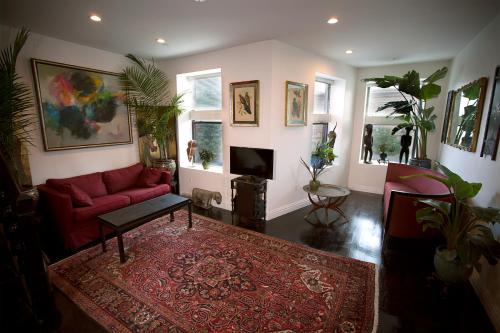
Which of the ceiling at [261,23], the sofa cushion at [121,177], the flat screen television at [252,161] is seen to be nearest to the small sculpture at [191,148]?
the sofa cushion at [121,177]

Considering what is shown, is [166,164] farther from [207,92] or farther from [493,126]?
[493,126]

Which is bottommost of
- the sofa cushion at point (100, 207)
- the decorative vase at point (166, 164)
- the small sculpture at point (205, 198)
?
the small sculpture at point (205, 198)

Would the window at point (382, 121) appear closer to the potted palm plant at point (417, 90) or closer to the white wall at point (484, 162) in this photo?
the potted palm plant at point (417, 90)

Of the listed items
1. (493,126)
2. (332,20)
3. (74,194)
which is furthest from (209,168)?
(493,126)

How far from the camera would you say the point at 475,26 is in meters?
2.74

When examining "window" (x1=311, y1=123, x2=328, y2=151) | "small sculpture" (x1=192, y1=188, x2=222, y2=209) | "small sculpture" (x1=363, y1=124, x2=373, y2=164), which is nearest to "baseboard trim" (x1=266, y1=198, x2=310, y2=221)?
"small sculpture" (x1=192, y1=188, x2=222, y2=209)

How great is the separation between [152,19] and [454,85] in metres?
4.68

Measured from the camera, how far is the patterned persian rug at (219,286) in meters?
1.88

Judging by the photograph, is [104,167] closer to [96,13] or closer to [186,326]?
[96,13]

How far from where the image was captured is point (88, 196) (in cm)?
324

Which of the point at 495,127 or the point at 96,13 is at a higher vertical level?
the point at 96,13

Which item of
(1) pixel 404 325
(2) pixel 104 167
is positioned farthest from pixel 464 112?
(2) pixel 104 167

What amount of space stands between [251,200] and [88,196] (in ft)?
7.55

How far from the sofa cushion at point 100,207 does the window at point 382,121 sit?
16.7 feet
